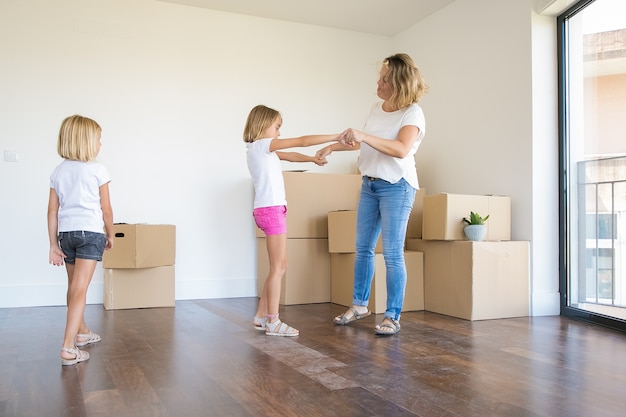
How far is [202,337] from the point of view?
100 inches

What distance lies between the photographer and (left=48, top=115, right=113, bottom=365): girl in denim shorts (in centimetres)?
211

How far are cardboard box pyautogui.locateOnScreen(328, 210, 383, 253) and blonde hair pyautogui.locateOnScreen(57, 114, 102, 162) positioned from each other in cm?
167

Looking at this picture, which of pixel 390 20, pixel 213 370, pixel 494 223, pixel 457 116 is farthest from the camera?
pixel 390 20

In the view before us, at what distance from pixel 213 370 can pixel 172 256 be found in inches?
68.0

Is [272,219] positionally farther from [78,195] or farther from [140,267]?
[140,267]

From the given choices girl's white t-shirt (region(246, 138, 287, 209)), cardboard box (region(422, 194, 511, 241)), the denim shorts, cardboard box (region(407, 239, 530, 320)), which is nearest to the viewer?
the denim shorts

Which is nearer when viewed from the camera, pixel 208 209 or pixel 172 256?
pixel 172 256

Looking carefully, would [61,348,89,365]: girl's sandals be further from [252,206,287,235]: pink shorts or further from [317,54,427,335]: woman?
[317,54,427,335]: woman

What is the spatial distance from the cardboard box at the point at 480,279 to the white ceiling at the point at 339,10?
5.94 ft

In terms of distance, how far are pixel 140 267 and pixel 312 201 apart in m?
1.16

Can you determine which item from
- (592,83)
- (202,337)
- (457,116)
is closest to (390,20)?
(457,116)

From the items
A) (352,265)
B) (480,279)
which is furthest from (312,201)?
(480,279)

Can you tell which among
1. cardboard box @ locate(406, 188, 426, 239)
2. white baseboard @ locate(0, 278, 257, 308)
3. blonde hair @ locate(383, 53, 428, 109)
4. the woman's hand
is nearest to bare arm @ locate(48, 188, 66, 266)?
the woman's hand

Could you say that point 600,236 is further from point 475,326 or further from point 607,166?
point 475,326
